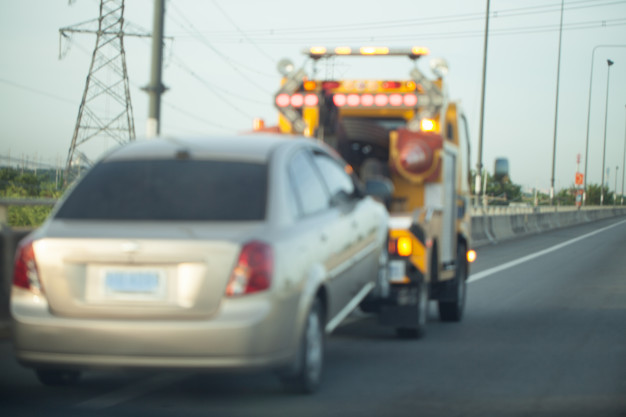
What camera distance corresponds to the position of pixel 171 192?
19.7ft

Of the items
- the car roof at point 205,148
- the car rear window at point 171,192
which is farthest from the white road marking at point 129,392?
the car roof at point 205,148

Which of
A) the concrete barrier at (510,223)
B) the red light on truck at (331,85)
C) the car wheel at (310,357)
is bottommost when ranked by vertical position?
the concrete barrier at (510,223)

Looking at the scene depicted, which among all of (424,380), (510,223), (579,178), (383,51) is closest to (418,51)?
(383,51)

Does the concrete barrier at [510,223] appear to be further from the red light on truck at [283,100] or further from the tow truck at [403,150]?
the red light on truck at [283,100]

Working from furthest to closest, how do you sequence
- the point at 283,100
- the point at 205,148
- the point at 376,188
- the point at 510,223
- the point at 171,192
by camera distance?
the point at 510,223, the point at 283,100, the point at 376,188, the point at 205,148, the point at 171,192

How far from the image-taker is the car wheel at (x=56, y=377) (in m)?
6.51

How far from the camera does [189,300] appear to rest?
5469 millimetres

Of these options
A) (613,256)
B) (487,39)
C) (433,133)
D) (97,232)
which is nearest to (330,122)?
(433,133)

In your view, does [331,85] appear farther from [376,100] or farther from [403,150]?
[403,150]

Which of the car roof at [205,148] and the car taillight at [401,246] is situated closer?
the car roof at [205,148]

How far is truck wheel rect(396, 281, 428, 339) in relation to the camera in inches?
363

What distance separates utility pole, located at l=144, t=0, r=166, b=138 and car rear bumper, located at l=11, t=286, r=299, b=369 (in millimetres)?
9014

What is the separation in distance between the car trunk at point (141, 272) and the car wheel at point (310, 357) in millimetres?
834

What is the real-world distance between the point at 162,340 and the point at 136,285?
1.12 feet
